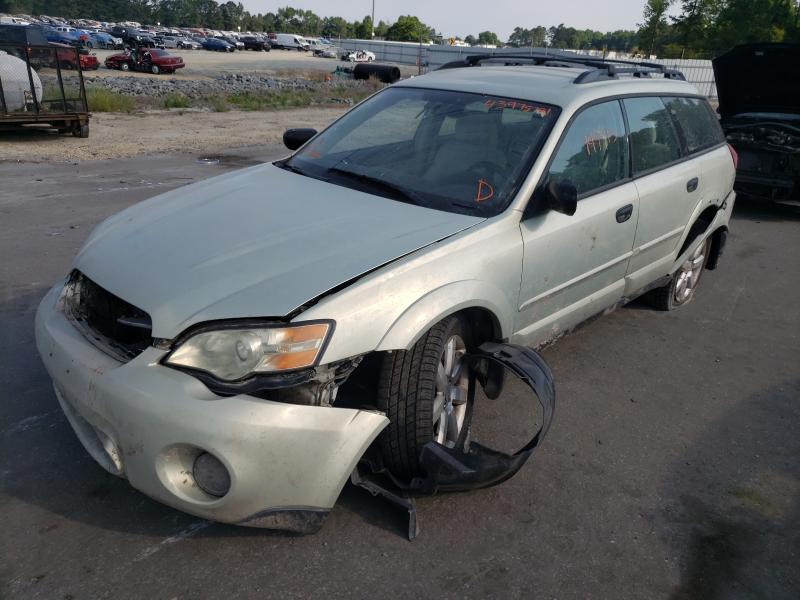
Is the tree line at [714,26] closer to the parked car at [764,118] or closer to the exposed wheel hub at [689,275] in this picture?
the parked car at [764,118]

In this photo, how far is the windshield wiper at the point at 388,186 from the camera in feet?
10.6

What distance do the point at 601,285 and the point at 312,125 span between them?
14.5 m

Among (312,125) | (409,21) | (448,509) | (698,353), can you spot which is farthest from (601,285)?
(409,21)

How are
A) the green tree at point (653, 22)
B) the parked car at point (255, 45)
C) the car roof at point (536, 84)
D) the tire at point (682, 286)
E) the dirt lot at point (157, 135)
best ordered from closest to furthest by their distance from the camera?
the car roof at point (536, 84) → the tire at point (682, 286) → the dirt lot at point (157, 135) → the green tree at point (653, 22) → the parked car at point (255, 45)

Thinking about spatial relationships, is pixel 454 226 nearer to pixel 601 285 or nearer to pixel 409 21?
pixel 601 285

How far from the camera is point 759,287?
604 centimetres

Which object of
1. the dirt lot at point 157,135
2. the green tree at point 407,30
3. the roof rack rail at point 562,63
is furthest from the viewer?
the green tree at point 407,30

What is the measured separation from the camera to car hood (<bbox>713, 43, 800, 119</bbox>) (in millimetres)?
7949

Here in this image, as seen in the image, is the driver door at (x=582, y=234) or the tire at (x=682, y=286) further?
the tire at (x=682, y=286)

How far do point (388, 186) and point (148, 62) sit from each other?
1406 inches

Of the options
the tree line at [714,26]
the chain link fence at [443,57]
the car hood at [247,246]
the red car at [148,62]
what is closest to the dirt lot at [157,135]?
the chain link fence at [443,57]

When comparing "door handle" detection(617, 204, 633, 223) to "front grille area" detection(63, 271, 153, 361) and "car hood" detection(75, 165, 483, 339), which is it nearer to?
"car hood" detection(75, 165, 483, 339)

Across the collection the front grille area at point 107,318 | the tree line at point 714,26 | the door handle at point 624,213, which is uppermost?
the tree line at point 714,26

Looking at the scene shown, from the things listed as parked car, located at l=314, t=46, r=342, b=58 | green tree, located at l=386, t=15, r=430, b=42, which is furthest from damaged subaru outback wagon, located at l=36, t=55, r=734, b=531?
green tree, located at l=386, t=15, r=430, b=42
